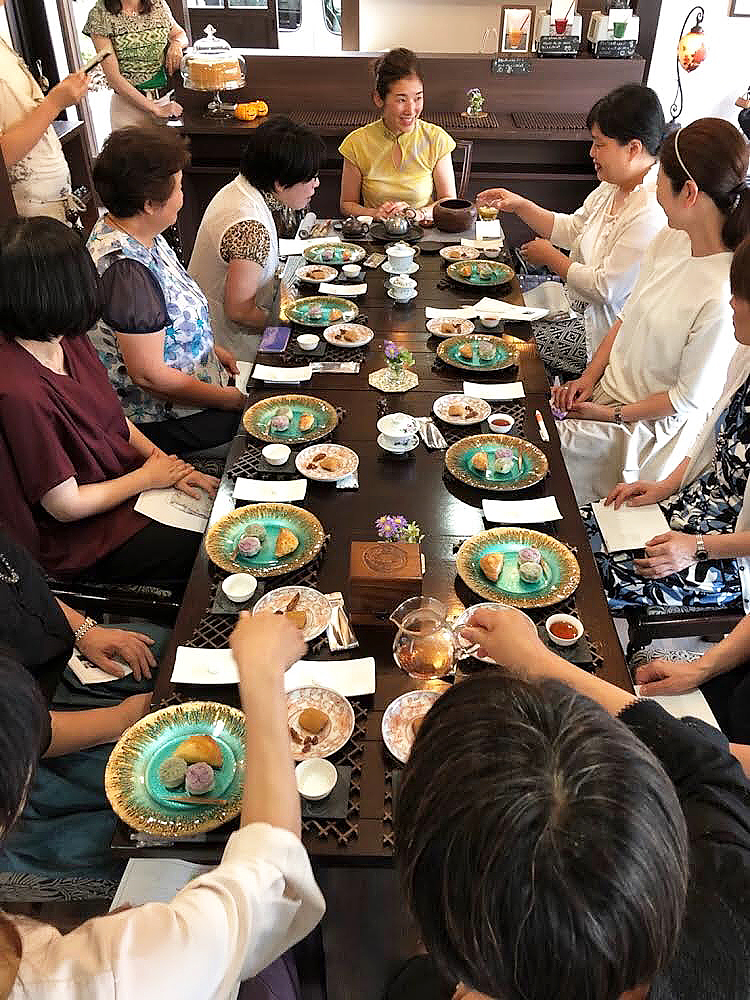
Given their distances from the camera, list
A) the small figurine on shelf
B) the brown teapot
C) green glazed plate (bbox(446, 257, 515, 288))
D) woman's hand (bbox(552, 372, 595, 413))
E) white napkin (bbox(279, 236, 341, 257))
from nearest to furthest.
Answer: woman's hand (bbox(552, 372, 595, 413)) < green glazed plate (bbox(446, 257, 515, 288)) < white napkin (bbox(279, 236, 341, 257)) < the brown teapot < the small figurine on shelf

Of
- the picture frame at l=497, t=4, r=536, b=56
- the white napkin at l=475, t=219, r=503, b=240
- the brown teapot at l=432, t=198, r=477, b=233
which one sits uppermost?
the picture frame at l=497, t=4, r=536, b=56

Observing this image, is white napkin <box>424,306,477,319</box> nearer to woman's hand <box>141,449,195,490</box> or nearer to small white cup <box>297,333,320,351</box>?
small white cup <box>297,333,320,351</box>

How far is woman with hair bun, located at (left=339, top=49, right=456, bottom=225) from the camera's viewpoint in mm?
3422

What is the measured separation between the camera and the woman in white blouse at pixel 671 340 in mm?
2176

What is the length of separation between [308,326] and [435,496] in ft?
3.32

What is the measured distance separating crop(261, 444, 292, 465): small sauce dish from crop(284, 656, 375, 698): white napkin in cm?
65

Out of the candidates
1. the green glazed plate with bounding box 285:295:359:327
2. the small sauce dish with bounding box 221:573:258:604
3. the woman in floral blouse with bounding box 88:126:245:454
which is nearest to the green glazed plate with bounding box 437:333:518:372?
the green glazed plate with bounding box 285:295:359:327

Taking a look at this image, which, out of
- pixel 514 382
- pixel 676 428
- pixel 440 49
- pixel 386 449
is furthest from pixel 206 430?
pixel 440 49

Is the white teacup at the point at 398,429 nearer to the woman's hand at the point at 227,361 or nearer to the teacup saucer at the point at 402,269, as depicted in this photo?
the woman's hand at the point at 227,361

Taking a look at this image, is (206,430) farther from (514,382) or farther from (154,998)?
(154,998)

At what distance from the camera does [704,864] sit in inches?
37.9

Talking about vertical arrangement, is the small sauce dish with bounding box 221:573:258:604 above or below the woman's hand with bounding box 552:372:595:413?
above

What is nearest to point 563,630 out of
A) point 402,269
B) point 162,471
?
point 162,471

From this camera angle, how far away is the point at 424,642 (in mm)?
1494
